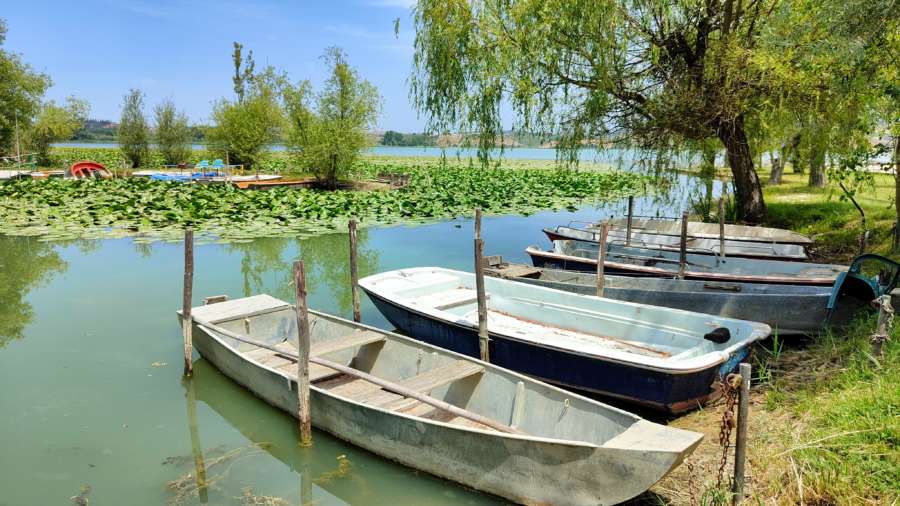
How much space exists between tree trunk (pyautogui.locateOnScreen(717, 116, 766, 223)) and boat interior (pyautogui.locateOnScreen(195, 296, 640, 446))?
9699 millimetres

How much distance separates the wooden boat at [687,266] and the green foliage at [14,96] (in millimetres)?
32987

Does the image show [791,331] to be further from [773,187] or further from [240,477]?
[773,187]

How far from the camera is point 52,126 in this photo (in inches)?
1544

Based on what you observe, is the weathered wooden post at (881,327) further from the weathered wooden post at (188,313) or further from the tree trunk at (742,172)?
the tree trunk at (742,172)

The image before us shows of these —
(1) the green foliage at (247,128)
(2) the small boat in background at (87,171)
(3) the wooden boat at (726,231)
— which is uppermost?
(1) the green foliage at (247,128)

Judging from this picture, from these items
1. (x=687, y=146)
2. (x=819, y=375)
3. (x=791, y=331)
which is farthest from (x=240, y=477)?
(x=687, y=146)

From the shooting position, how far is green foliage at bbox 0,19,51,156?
3316 centimetres

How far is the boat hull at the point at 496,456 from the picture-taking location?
4.31 m

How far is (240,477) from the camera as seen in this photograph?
5574mm

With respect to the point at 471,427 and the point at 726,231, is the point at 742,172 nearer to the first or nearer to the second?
the point at 726,231

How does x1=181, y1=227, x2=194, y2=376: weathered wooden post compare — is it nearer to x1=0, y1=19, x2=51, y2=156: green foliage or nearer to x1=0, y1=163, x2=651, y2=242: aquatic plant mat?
x1=0, y1=163, x2=651, y2=242: aquatic plant mat

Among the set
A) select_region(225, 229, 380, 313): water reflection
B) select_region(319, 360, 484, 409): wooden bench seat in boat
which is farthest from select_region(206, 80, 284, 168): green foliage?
select_region(319, 360, 484, 409): wooden bench seat in boat

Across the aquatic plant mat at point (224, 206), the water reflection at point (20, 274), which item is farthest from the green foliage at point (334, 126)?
the water reflection at point (20, 274)

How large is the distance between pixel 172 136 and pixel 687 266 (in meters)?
32.3
